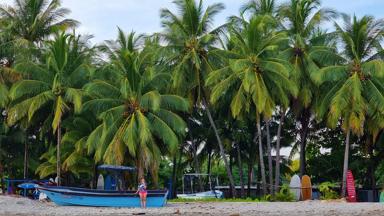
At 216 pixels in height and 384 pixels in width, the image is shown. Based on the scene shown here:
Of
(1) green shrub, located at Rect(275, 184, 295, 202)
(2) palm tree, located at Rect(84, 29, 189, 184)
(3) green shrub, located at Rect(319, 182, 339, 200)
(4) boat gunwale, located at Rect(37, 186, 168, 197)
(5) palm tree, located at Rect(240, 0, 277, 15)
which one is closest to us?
(4) boat gunwale, located at Rect(37, 186, 168, 197)

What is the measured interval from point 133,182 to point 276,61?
12.3 metres

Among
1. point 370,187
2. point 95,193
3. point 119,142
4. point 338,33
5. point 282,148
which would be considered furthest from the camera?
point 282,148

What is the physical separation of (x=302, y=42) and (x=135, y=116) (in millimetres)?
12195

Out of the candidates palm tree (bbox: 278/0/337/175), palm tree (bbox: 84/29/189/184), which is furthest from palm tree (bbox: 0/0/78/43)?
palm tree (bbox: 278/0/337/175)

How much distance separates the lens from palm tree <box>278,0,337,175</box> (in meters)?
38.6

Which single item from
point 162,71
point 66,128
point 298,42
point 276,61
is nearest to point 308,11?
point 298,42

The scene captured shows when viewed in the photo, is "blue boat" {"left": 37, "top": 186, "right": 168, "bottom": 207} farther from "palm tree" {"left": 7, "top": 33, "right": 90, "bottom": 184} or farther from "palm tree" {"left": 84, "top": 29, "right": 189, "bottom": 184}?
"palm tree" {"left": 7, "top": 33, "right": 90, "bottom": 184}

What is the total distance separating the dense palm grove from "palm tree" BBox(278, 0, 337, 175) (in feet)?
0.23

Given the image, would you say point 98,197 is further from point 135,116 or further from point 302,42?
point 302,42

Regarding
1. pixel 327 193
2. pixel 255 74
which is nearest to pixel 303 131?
pixel 327 193

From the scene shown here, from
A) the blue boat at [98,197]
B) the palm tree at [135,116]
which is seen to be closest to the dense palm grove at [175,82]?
the palm tree at [135,116]

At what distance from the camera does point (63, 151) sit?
3984cm

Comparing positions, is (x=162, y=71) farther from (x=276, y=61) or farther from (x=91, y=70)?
(x=276, y=61)

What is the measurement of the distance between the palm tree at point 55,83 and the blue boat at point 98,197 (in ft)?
26.0
